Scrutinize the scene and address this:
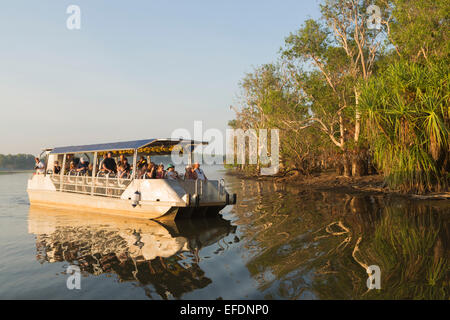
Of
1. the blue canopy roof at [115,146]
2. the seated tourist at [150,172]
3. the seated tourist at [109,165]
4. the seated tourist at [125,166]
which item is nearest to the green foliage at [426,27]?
the blue canopy roof at [115,146]

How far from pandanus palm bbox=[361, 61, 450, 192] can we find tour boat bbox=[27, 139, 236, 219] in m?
9.88

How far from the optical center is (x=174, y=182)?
12.1 meters

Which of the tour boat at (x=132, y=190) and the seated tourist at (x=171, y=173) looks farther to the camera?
the seated tourist at (x=171, y=173)

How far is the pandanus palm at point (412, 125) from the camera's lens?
52.1ft

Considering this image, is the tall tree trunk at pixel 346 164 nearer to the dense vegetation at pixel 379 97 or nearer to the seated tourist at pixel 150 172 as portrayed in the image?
the dense vegetation at pixel 379 97

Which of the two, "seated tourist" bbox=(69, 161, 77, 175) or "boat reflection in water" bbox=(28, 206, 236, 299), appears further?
"seated tourist" bbox=(69, 161, 77, 175)

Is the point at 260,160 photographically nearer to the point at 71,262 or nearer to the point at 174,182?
the point at 174,182

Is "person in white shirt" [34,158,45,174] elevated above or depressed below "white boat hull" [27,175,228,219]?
above

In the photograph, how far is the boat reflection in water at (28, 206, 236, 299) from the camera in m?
6.52

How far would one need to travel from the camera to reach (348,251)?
7625mm

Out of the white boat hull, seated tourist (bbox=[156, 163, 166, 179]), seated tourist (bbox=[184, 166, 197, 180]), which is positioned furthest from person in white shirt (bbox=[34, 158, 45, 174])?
seated tourist (bbox=[184, 166, 197, 180])

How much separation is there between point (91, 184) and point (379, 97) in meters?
16.3

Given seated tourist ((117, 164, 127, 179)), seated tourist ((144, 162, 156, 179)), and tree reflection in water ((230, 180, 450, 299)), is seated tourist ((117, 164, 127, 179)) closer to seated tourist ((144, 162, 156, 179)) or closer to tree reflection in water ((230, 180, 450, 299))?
seated tourist ((144, 162, 156, 179))

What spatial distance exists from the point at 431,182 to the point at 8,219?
22.5 meters
